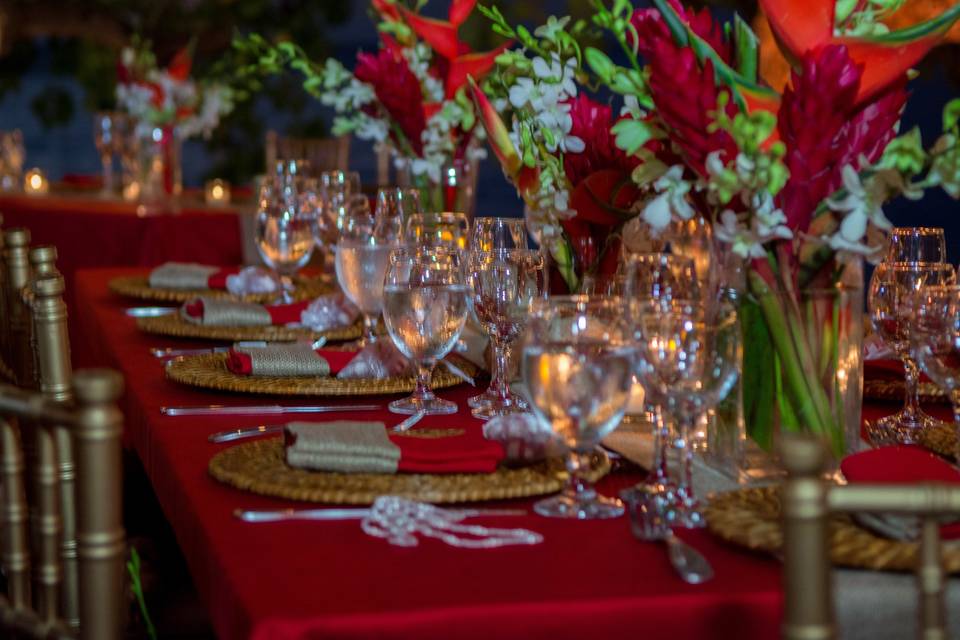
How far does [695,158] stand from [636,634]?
503mm

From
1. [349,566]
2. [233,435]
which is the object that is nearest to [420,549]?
[349,566]

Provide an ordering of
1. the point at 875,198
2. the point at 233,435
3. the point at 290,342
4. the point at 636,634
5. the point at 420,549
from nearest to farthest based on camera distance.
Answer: the point at 636,634
the point at 420,549
the point at 875,198
the point at 233,435
the point at 290,342

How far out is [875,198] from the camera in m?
1.23

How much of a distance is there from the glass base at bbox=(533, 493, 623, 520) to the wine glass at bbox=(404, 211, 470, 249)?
3.33 ft

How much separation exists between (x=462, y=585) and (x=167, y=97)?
406cm

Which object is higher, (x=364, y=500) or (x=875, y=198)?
(x=875, y=198)

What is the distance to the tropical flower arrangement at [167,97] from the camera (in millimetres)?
4766

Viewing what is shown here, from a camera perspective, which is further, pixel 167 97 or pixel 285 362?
pixel 167 97

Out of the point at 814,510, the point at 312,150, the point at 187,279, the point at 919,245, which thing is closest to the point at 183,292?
the point at 187,279

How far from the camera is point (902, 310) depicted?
1519 mm

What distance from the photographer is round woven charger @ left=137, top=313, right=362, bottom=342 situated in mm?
2070

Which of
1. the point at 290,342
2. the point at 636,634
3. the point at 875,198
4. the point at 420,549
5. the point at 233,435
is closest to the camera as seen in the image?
the point at 636,634

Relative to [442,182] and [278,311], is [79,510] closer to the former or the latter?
[278,311]

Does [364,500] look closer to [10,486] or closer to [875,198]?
[10,486]
